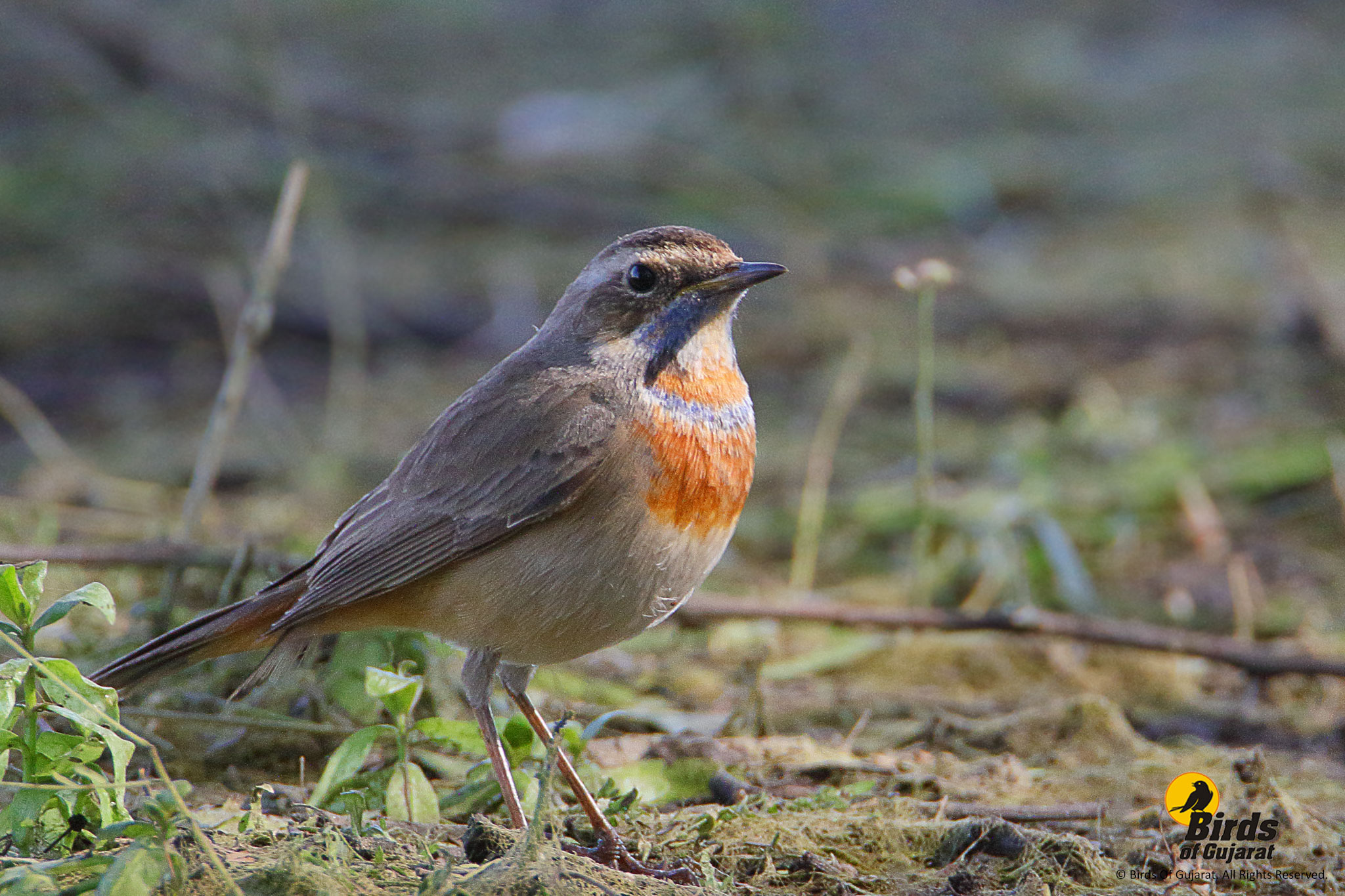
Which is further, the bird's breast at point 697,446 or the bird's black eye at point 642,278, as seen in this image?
the bird's black eye at point 642,278

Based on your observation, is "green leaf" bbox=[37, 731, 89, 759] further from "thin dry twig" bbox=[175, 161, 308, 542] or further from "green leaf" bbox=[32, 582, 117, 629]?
"thin dry twig" bbox=[175, 161, 308, 542]

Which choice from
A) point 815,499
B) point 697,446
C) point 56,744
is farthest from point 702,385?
point 815,499

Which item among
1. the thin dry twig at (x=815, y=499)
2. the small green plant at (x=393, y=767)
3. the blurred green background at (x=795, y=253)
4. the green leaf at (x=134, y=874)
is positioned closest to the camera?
the green leaf at (x=134, y=874)

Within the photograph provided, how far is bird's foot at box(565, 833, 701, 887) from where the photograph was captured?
3.30 metres

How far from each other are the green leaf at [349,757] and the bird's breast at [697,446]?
0.94 m

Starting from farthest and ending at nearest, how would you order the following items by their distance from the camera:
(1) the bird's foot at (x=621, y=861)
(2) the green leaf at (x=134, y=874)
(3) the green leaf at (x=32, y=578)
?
(1) the bird's foot at (x=621, y=861) < (3) the green leaf at (x=32, y=578) < (2) the green leaf at (x=134, y=874)

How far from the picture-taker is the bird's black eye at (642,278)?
411 centimetres

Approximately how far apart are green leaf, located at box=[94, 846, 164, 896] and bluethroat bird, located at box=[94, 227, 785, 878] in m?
1.22

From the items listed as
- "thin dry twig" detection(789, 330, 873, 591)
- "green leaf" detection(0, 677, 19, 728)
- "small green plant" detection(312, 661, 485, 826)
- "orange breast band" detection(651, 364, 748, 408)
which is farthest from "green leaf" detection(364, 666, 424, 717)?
"thin dry twig" detection(789, 330, 873, 591)

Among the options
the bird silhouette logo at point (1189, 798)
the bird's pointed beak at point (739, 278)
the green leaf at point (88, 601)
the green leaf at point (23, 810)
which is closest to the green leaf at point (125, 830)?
the green leaf at point (23, 810)

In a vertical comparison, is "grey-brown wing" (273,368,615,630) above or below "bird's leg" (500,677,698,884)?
above

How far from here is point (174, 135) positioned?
1260 centimetres

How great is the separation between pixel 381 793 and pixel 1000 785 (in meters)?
1.86

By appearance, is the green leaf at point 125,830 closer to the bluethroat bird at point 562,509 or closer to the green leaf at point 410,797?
the green leaf at point 410,797
